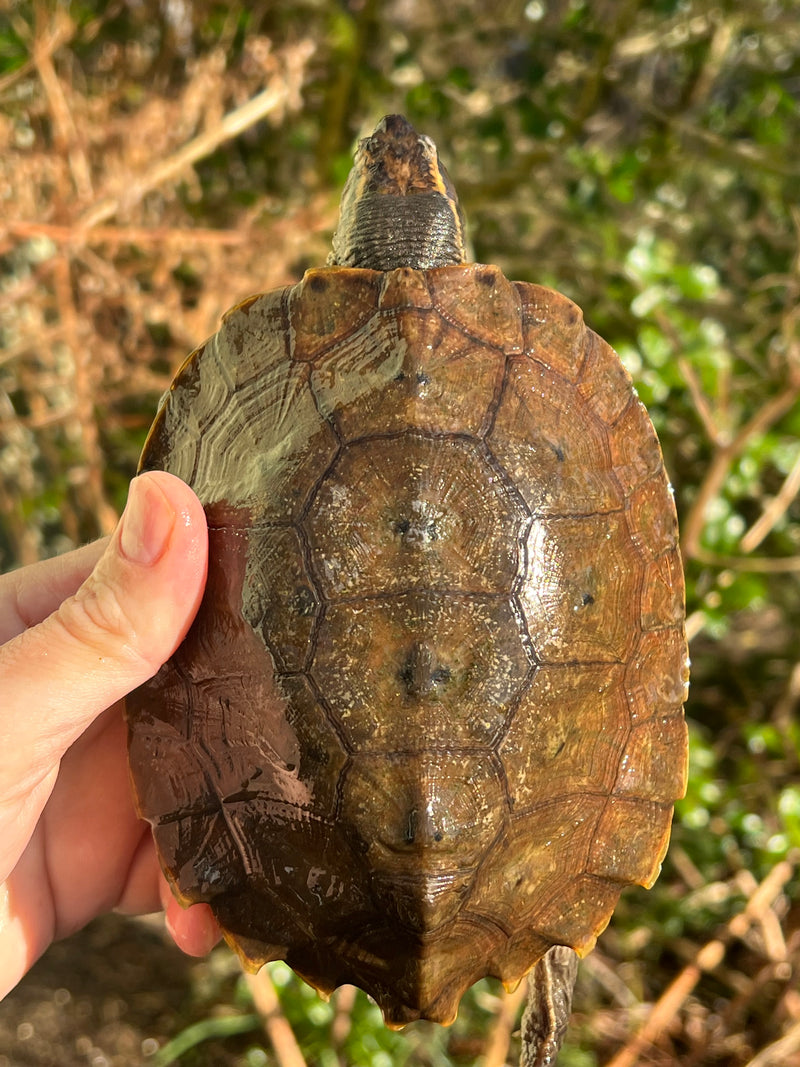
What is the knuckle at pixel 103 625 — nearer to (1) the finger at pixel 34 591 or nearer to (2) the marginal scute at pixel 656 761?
(1) the finger at pixel 34 591

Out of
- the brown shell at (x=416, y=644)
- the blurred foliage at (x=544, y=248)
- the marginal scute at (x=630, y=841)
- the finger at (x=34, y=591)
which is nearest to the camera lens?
the brown shell at (x=416, y=644)

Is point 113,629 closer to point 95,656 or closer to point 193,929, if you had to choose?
point 95,656

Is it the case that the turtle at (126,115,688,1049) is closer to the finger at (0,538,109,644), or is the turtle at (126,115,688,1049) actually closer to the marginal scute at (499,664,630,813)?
the marginal scute at (499,664,630,813)

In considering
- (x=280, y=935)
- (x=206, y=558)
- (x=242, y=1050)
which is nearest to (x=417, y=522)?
(x=206, y=558)

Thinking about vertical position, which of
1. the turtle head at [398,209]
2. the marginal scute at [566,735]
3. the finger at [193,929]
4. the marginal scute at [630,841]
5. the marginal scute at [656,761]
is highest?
the turtle head at [398,209]

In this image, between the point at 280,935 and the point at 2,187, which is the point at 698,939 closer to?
the point at 280,935

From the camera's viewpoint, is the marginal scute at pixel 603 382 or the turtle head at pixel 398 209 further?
the turtle head at pixel 398 209

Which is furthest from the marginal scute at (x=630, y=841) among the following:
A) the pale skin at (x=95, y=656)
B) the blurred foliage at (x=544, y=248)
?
the blurred foliage at (x=544, y=248)
